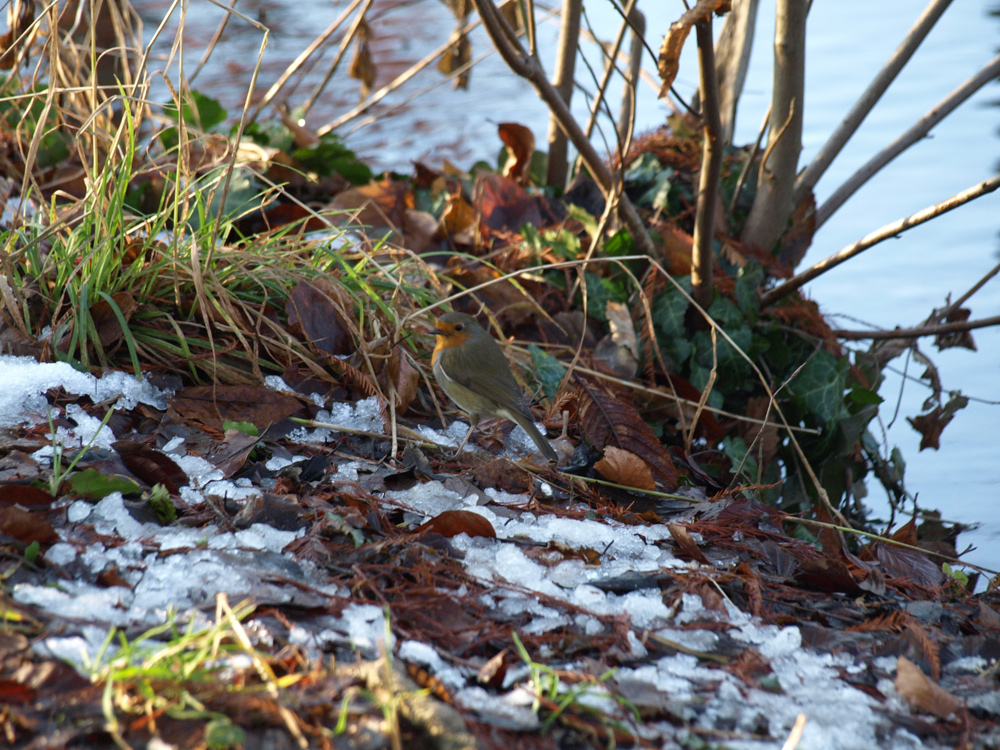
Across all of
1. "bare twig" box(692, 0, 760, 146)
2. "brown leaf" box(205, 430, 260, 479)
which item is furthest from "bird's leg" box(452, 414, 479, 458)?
"bare twig" box(692, 0, 760, 146)

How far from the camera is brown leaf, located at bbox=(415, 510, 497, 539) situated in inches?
86.1

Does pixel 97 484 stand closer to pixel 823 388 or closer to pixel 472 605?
pixel 472 605

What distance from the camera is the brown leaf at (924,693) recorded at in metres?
1.71

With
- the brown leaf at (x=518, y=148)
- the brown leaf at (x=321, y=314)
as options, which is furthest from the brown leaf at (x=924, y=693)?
the brown leaf at (x=518, y=148)

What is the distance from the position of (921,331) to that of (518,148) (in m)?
2.23

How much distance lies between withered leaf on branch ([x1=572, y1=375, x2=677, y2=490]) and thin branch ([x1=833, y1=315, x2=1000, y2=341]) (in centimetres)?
130

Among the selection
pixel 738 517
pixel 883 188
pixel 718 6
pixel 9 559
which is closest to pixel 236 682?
pixel 9 559

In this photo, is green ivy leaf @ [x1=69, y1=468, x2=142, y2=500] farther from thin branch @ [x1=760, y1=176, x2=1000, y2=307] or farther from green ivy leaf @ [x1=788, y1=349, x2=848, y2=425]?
green ivy leaf @ [x1=788, y1=349, x2=848, y2=425]

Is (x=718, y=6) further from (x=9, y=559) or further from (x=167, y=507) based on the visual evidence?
(x=9, y=559)

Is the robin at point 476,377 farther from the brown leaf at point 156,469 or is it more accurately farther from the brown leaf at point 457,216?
the brown leaf at point 457,216

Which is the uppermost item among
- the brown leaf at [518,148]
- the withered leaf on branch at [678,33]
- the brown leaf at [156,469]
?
the withered leaf on branch at [678,33]

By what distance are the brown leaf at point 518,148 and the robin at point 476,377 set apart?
189 centimetres

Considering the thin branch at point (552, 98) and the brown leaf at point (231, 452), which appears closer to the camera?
the brown leaf at point (231, 452)

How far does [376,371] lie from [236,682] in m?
1.62
